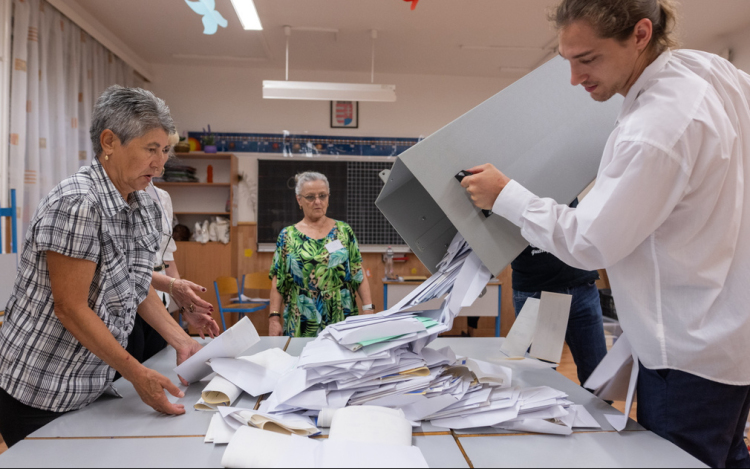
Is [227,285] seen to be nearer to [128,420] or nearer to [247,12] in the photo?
[247,12]

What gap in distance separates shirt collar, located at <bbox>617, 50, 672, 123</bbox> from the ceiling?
9.34ft

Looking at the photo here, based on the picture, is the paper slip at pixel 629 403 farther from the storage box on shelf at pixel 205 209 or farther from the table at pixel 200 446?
the storage box on shelf at pixel 205 209

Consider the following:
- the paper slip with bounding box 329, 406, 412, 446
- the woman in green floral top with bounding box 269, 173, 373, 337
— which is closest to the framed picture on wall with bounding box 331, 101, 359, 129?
the woman in green floral top with bounding box 269, 173, 373, 337

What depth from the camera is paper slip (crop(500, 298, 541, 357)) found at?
138 centimetres

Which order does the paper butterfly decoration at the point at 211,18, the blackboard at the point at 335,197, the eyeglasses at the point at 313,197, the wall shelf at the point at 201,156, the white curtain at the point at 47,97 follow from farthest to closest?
the blackboard at the point at 335,197
the wall shelf at the point at 201,156
the paper butterfly decoration at the point at 211,18
the white curtain at the point at 47,97
the eyeglasses at the point at 313,197

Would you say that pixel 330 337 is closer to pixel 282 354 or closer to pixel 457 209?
pixel 282 354

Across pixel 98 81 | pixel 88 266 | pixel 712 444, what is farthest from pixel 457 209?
pixel 98 81

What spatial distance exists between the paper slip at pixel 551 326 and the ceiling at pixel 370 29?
2951 millimetres

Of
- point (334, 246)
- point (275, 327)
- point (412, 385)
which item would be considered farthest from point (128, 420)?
point (334, 246)

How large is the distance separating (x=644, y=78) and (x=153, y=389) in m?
1.22

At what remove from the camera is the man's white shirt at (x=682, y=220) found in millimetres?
844

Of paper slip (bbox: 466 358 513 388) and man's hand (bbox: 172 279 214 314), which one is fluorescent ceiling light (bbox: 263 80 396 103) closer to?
man's hand (bbox: 172 279 214 314)

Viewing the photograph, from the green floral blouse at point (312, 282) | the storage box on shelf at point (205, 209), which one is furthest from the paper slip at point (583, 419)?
the storage box on shelf at point (205, 209)

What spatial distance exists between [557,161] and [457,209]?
1.00 feet
